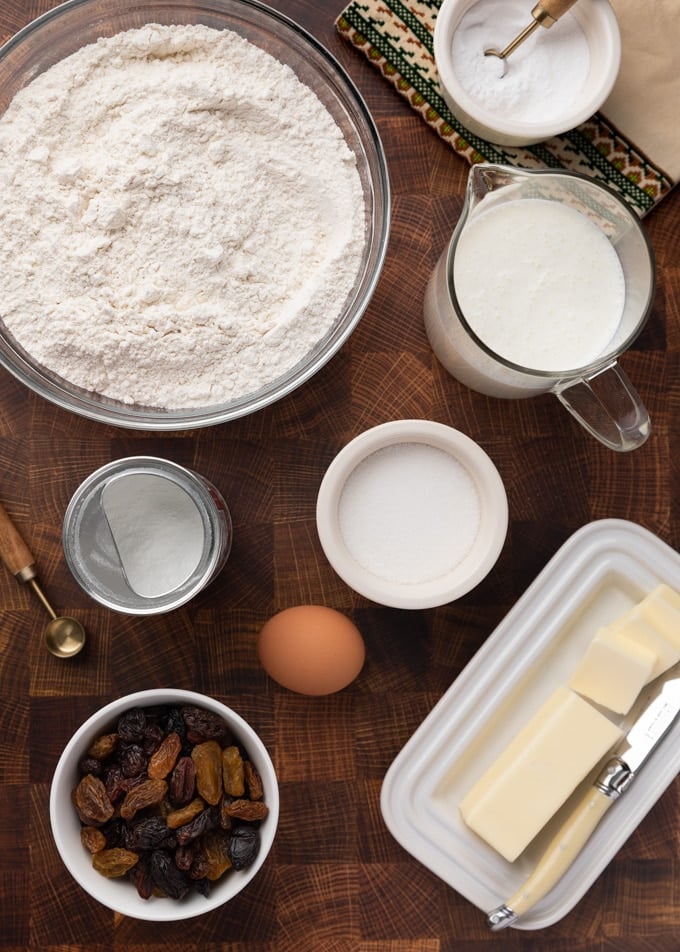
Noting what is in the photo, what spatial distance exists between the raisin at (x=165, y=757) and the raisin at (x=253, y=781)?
10cm

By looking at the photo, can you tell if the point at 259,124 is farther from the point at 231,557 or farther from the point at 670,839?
the point at 670,839

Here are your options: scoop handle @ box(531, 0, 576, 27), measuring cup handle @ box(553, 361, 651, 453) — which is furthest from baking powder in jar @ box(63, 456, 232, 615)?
scoop handle @ box(531, 0, 576, 27)

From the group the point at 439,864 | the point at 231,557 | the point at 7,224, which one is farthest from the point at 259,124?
the point at 439,864

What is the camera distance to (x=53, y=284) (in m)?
1.04

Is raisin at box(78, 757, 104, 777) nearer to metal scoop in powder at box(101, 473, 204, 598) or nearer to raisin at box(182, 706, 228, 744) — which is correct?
raisin at box(182, 706, 228, 744)

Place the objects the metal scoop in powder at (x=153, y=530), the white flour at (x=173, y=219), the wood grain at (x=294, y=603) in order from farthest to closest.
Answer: the wood grain at (x=294, y=603), the metal scoop in powder at (x=153, y=530), the white flour at (x=173, y=219)

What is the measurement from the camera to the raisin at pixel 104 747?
3.74 feet

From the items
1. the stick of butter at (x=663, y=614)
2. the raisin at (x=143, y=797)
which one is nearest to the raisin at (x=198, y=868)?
the raisin at (x=143, y=797)

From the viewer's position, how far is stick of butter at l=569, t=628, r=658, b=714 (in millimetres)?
1115

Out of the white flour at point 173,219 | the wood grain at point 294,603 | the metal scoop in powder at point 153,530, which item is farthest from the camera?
the wood grain at point 294,603

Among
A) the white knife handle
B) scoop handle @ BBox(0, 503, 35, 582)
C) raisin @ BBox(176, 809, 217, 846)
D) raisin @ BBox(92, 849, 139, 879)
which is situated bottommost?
raisin @ BBox(92, 849, 139, 879)

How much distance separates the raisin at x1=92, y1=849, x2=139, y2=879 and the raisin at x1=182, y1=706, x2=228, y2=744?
18cm

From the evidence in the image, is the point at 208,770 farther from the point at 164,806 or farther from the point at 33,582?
the point at 33,582

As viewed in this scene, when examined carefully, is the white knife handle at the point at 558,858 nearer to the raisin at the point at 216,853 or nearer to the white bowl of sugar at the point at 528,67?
the raisin at the point at 216,853
